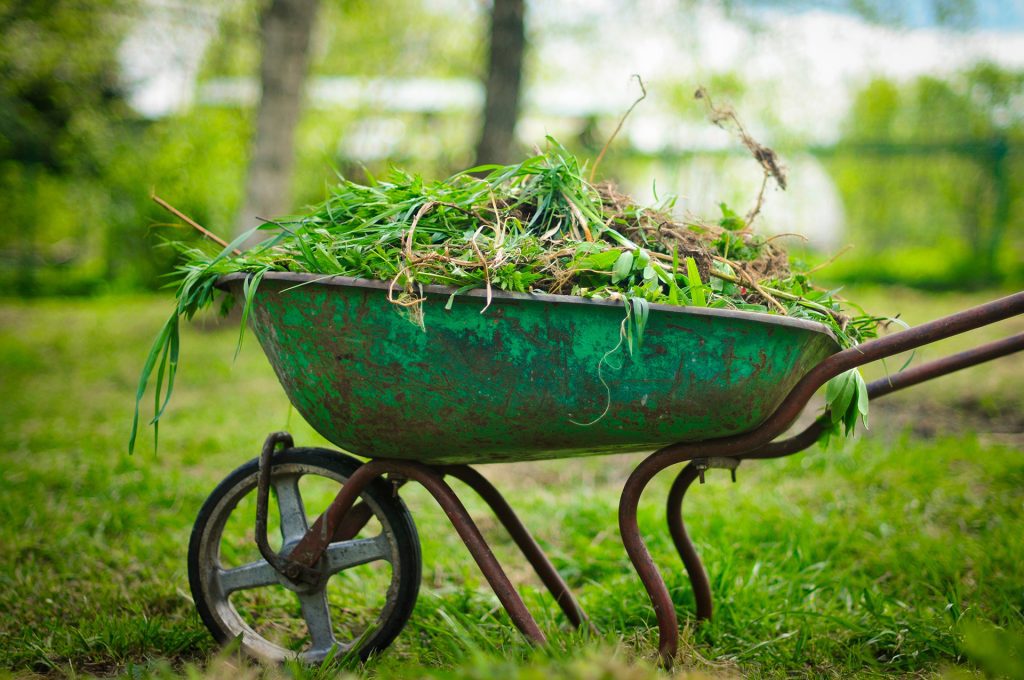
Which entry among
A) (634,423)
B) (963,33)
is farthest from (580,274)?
(963,33)

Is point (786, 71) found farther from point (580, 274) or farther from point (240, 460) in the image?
point (580, 274)

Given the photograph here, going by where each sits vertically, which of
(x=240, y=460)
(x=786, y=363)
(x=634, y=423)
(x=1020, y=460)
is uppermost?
(x=786, y=363)

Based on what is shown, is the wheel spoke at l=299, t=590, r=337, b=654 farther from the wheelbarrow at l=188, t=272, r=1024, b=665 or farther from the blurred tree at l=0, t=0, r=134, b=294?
the blurred tree at l=0, t=0, r=134, b=294

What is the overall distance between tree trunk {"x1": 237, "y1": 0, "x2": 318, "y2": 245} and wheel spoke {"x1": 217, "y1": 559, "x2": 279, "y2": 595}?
207 inches

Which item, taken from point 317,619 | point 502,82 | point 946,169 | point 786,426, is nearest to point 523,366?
point 786,426

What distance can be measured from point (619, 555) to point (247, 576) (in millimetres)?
1295

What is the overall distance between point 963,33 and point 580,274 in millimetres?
7790

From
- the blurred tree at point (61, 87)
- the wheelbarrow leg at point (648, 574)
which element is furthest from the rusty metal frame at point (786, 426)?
→ the blurred tree at point (61, 87)

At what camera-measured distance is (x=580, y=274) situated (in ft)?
5.87

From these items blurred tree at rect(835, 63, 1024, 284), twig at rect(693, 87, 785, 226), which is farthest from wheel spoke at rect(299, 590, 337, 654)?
blurred tree at rect(835, 63, 1024, 284)

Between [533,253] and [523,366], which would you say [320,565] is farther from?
[533,253]

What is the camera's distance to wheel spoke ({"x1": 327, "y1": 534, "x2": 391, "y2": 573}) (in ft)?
6.92

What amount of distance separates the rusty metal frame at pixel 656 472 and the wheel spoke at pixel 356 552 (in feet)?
0.13

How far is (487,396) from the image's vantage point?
5.76ft
